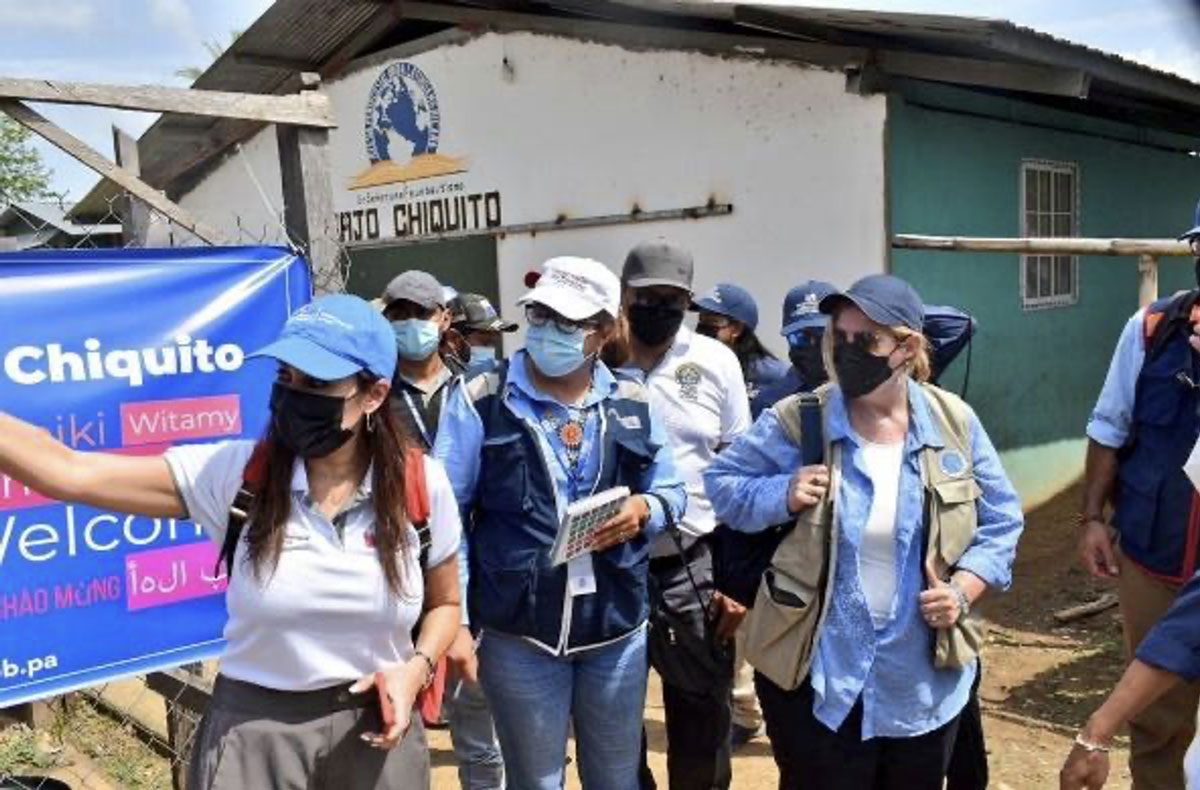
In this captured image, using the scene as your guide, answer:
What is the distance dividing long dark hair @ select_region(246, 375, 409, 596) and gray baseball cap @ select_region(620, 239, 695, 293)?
4.89 feet

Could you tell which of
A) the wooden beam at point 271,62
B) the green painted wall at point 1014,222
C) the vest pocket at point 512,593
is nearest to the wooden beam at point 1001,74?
the green painted wall at point 1014,222

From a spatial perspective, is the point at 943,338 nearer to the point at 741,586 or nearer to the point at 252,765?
the point at 741,586

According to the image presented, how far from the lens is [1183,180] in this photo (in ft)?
34.4

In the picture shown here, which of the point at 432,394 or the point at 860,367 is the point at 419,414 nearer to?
the point at 432,394

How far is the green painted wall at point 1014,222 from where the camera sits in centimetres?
721

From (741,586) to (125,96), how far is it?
2084 mm

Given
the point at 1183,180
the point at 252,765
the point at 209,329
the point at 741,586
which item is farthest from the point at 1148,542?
the point at 1183,180

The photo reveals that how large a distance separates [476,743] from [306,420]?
71.6 inches

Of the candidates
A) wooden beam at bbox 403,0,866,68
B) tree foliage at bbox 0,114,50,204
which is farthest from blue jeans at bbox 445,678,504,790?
tree foliage at bbox 0,114,50,204

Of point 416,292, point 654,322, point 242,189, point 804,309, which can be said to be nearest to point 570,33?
point 242,189

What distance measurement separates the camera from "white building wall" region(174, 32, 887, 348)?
7.18 meters

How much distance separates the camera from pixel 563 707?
2.80 m

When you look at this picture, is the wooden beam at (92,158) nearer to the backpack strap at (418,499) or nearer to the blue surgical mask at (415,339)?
the blue surgical mask at (415,339)

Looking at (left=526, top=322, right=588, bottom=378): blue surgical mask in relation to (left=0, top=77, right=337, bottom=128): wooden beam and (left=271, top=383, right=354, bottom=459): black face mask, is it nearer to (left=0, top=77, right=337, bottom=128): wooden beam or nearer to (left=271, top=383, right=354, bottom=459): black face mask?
Answer: (left=271, top=383, right=354, bottom=459): black face mask
